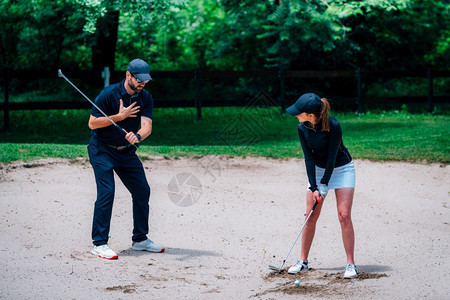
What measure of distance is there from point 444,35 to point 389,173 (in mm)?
16854

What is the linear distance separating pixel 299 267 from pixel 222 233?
6.62ft

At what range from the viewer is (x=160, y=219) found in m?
9.35

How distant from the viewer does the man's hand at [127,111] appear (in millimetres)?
7051

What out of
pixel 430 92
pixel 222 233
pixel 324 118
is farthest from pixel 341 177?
pixel 430 92

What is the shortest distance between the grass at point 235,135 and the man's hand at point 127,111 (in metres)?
5.45

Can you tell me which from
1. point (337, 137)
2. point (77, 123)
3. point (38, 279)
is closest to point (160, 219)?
point (38, 279)

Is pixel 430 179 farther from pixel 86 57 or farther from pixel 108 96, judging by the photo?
pixel 86 57

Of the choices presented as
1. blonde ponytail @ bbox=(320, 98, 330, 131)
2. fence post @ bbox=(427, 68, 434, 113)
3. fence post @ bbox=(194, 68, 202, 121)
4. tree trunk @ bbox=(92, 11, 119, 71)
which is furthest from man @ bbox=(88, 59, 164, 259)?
fence post @ bbox=(427, 68, 434, 113)

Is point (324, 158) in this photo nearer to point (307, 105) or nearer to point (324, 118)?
point (324, 118)

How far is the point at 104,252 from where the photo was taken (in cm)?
720

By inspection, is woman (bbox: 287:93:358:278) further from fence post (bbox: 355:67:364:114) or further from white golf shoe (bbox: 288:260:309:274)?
fence post (bbox: 355:67:364:114)

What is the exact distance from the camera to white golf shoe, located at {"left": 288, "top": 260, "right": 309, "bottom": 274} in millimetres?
6828

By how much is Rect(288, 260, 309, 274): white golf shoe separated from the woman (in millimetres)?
434

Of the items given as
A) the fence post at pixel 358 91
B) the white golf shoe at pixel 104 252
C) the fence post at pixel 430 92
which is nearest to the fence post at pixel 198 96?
the fence post at pixel 358 91
